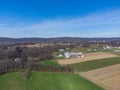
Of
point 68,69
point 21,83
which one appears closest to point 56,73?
point 68,69

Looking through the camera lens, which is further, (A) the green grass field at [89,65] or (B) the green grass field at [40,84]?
(A) the green grass field at [89,65]

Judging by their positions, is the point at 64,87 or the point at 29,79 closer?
the point at 64,87

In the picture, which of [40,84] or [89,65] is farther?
[89,65]

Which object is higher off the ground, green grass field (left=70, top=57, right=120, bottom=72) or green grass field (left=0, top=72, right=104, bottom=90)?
green grass field (left=0, top=72, right=104, bottom=90)

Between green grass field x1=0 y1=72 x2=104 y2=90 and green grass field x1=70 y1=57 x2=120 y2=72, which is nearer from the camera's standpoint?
green grass field x1=0 y1=72 x2=104 y2=90

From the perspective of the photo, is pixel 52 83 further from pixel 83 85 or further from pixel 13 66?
pixel 13 66

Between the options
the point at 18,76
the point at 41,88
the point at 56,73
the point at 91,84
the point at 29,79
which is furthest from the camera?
the point at 56,73

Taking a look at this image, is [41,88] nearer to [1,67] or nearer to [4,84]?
[4,84]

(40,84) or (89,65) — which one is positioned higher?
(40,84)

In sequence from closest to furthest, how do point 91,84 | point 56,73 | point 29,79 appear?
point 91,84
point 29,79
point 56,73

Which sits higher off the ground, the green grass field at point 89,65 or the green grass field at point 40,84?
the green grass field at point 40,84
